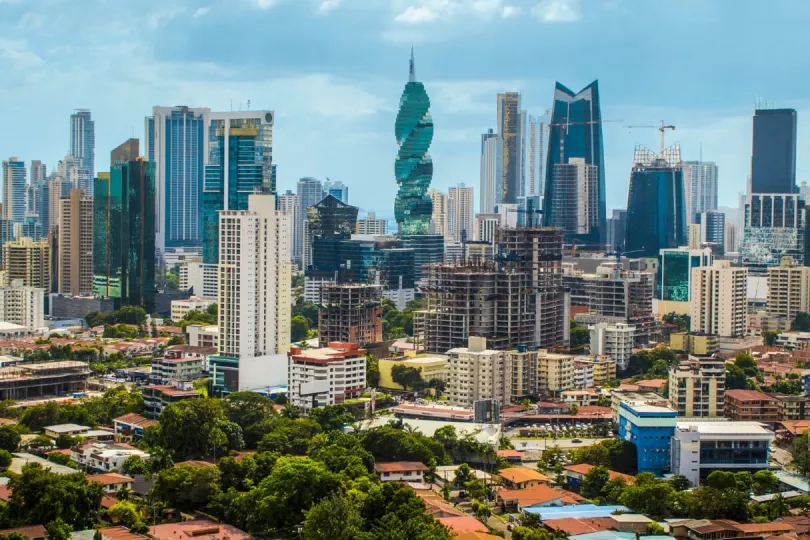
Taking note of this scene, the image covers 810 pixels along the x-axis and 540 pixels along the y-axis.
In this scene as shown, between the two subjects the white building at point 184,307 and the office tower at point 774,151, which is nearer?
the white building at point 184,307

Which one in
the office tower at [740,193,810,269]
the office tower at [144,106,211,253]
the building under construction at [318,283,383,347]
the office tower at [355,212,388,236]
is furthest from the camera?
the office tower at [144,106,211,253]

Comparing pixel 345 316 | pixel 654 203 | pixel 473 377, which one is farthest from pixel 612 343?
pixel 654 203

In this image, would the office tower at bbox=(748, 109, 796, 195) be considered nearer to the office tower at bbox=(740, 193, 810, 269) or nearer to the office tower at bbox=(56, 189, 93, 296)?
the office tower at bbox=(740, 193, 810, 269)

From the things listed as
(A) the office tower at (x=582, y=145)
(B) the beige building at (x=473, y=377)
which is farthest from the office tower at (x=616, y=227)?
(B) the beige building at (x=473, y=377)

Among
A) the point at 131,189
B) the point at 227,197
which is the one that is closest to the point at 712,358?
the point at 131,189

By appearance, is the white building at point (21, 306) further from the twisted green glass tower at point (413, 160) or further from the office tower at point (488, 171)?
the office tower at point (488, 171)

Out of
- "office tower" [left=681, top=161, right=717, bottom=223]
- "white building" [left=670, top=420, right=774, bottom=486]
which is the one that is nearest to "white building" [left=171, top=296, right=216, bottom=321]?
"white building" [left=670, top=420, right=774, bottom=486]
